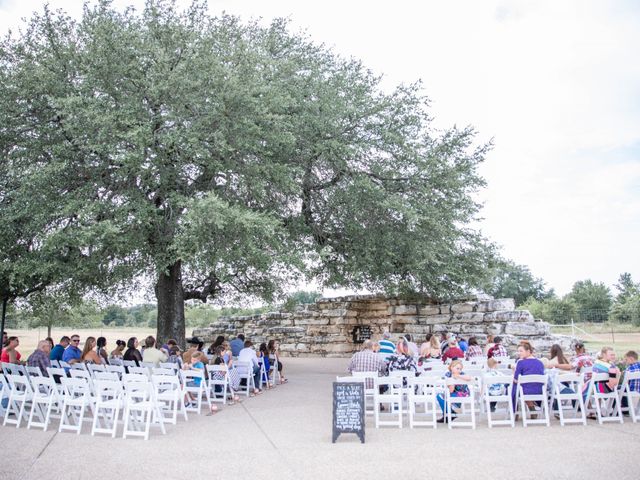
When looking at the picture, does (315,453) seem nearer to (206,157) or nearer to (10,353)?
(10,353)

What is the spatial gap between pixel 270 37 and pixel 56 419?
12628 mm

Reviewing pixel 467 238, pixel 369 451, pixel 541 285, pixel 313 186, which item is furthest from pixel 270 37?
pixel 541 285

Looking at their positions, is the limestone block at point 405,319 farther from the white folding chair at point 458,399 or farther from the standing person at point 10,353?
the standing person at point 10,353

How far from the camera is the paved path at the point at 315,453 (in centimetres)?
629

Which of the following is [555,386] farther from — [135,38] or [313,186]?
[135,38]

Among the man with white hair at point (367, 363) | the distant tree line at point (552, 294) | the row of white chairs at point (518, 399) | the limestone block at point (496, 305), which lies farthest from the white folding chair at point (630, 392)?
the distant tree line at point (552, 294)

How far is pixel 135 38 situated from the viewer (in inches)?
534

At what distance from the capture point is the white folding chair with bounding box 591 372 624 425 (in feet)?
30.0

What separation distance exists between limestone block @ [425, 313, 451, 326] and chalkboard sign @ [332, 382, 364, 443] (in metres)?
13.4

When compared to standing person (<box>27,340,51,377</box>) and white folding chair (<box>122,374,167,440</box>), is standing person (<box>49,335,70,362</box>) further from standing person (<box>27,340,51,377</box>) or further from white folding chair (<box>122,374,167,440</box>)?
white folding chair (<box>122,374,167,440</box>)

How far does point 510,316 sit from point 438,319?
2.94 metres

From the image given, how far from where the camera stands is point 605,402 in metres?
9.76

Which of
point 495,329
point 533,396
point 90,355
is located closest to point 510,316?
point 495,329

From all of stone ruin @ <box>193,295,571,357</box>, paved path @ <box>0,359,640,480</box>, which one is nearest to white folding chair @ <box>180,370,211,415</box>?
paved path @ <box>0,359,640,480</box>
